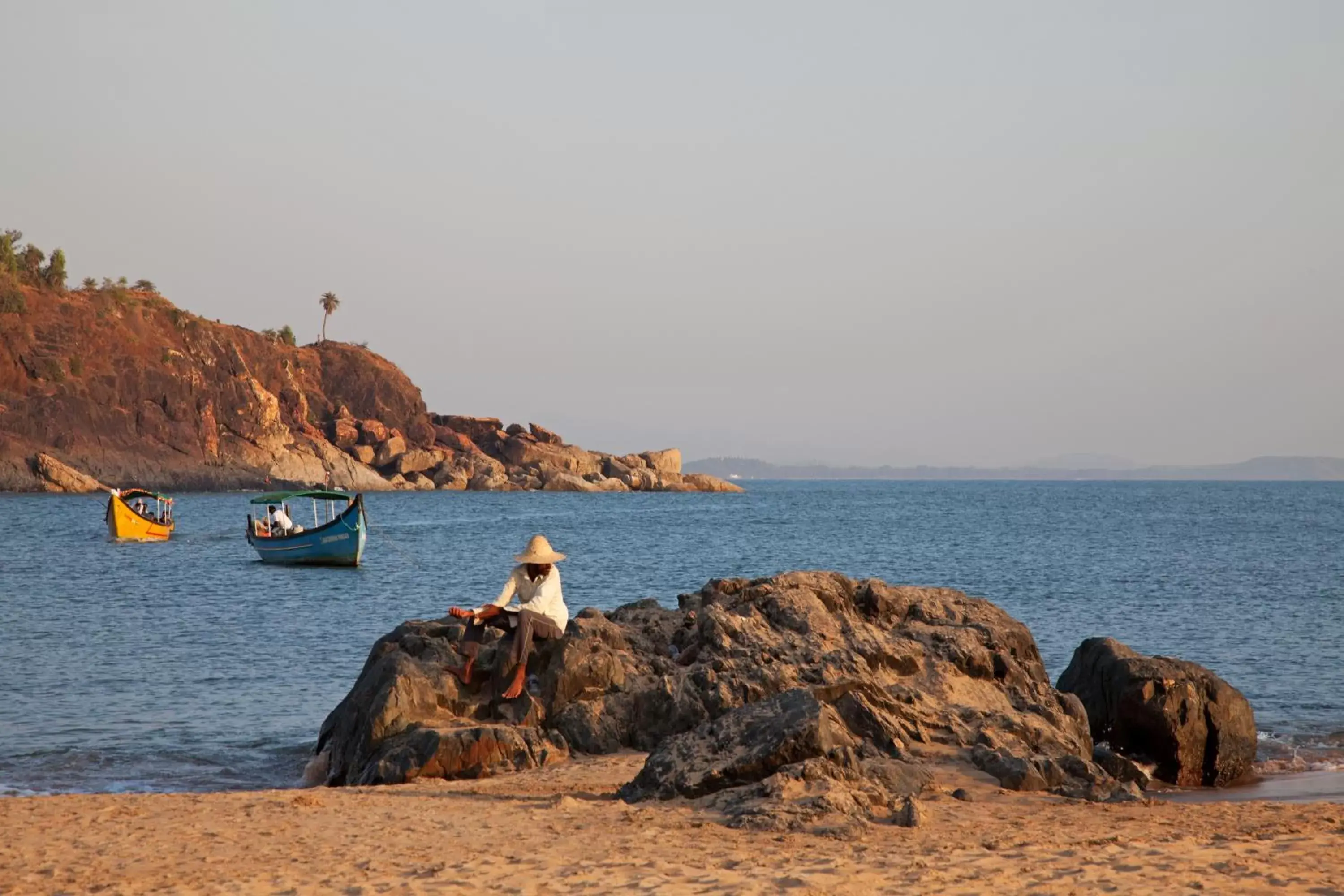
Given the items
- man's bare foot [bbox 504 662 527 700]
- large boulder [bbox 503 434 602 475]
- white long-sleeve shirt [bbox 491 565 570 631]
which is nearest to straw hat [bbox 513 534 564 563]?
white long-sleeve shirt [bbox 491 565 570 631]

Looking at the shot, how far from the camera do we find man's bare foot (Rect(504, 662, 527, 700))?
37.4 feet

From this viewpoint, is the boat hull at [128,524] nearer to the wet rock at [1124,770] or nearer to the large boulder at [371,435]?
the wet rock at [1124,770]

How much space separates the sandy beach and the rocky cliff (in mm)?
95273

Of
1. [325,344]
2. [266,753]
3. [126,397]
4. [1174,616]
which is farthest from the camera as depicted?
[325,344]

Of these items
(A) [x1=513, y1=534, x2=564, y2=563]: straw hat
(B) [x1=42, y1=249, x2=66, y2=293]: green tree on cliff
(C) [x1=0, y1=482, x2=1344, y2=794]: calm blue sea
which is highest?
(B) [x1=42, y1=249, x2=66, y2=293]: green tree on cliff

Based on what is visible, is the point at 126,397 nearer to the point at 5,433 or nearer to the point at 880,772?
the point at 5,433

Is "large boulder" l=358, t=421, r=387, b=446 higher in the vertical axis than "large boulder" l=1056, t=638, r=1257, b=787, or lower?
higher

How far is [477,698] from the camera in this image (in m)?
11.7

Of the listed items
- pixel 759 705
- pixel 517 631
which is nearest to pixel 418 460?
Result: pixel 517 631

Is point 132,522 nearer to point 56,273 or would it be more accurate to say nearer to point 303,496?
point 303,496

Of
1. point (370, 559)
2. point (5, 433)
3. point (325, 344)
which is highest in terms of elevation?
point (325, 344)

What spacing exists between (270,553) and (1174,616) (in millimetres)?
29313

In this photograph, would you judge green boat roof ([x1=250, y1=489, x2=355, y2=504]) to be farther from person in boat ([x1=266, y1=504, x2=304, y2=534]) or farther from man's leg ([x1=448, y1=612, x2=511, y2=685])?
man's leg ([x1=448, y1=612, x2=511, y2=685])

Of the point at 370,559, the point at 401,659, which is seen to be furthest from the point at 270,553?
the point at 401,659
